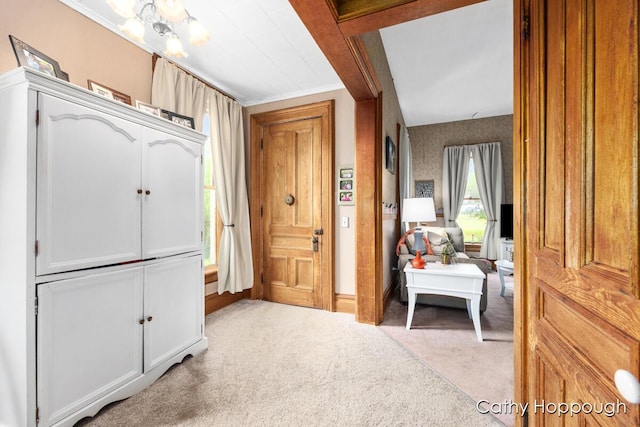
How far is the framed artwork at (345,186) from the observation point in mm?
3053

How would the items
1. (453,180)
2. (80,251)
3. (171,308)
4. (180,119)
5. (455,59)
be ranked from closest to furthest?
(80,251)
(171,308)
(180,119)
(455,59)
(453,180)

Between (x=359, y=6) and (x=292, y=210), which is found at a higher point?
(x=359, y=6)

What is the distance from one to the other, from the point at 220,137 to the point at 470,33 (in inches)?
108

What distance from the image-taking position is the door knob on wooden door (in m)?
0.44

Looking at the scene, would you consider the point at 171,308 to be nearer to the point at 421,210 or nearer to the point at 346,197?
the point at 346,197

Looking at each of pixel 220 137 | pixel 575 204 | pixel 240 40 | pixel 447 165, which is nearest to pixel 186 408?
pixel 575 204

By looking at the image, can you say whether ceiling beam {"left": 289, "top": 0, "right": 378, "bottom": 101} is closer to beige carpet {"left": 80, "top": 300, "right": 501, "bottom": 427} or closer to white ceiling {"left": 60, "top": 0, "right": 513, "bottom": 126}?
white ceiling {"left": 60, "top": 0, "right": 513, "bottom": 126}

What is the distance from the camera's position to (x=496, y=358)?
2076 millimetres

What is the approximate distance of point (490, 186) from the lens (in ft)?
17.1

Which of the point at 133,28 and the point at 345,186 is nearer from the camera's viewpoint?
the point at 133,28

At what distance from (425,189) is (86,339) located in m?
5.61

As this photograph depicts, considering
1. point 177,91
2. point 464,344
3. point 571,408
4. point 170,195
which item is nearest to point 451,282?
point 464,344

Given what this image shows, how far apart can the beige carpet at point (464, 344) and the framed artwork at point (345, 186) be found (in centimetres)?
135

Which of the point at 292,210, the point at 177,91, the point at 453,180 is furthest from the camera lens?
the point at 453,180
